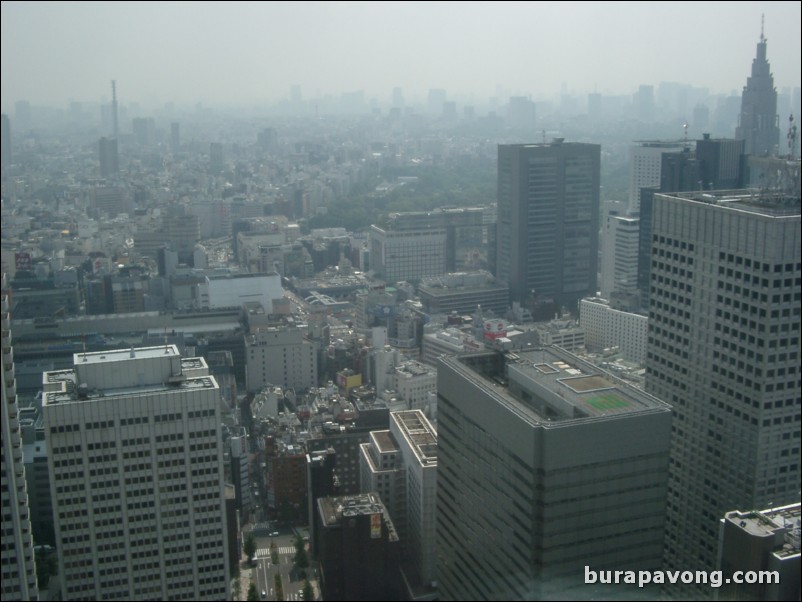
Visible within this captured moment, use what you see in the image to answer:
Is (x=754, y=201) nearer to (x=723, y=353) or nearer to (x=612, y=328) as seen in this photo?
(x=723, y=353)

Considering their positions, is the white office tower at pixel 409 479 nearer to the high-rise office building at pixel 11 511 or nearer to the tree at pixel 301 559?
the tree at pixel 301 559

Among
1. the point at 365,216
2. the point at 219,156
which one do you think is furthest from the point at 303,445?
the point at 219,156

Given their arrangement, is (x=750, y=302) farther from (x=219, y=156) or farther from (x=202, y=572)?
(x=219, y=156)

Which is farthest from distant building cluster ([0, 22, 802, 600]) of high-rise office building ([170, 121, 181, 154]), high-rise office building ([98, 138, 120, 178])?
high-rise office building ([170, 121, 181, 154])

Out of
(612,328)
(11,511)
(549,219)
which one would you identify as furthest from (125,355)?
(549,219)

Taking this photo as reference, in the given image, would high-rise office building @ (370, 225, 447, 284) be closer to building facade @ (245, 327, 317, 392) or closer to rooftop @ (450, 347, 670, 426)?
building facade @ (245, 327, 317, 392)
